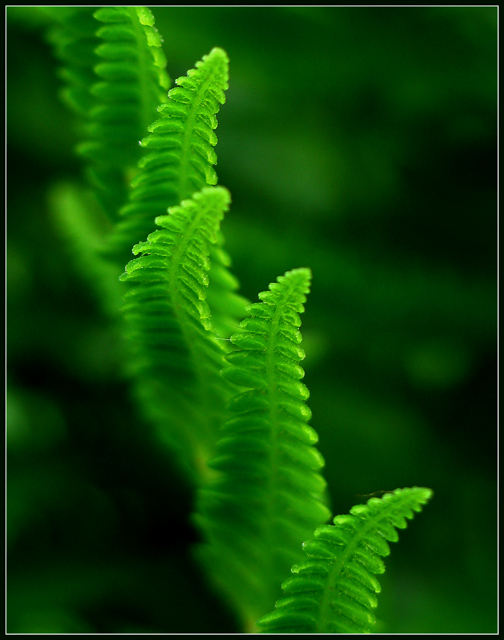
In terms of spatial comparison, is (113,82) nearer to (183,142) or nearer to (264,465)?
(183,142)

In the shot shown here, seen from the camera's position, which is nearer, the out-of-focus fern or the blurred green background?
the out-of-focus fern

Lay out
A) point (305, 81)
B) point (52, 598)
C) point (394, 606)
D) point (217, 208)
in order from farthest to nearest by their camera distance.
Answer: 1. point (305, 81)
2. point (394, 606)
3. point (52, 598)
4. point (217, 208)

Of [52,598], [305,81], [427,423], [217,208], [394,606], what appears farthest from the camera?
[305,81]

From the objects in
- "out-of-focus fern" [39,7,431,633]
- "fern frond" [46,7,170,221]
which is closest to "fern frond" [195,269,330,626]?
"out-of-focus fern" [39,7,431,633]

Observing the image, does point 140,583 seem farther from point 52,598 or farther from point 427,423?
point 427,423

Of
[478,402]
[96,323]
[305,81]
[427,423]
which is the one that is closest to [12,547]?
[96,323]

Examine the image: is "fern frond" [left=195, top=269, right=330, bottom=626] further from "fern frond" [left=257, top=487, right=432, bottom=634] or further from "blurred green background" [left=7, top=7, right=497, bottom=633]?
"blurred green background" [left=7, top=7, right=497, bottom=633]

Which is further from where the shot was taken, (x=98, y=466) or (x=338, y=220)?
(x=338, y=220)
